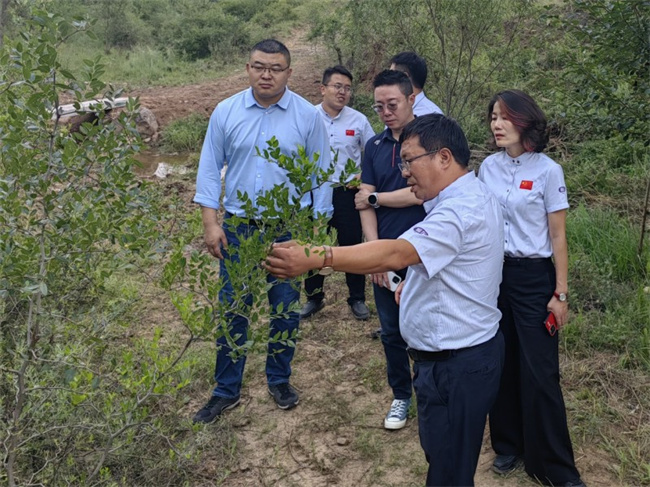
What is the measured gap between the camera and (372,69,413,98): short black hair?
349 cm

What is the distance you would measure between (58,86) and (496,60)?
5.29m

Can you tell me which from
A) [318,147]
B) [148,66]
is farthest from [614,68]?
[148,66]

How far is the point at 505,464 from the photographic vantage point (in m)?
3.20

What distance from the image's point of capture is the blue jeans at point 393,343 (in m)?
3.49

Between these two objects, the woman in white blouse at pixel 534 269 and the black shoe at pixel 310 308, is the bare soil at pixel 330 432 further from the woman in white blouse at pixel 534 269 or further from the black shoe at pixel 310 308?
the woman in white blouse at pixel 534 269

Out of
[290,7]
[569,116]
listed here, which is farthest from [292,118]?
[290,7]

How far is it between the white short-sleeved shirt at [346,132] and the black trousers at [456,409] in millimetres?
2689

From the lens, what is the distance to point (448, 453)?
232cm

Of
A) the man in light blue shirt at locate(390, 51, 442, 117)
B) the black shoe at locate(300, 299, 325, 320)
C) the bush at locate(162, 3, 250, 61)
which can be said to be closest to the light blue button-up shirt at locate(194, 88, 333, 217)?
the man in light blue shirt at locate(390, 51, 442, 117)

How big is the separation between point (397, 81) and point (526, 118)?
857 millimetres

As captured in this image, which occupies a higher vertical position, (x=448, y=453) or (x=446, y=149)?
(x=446, y=149)

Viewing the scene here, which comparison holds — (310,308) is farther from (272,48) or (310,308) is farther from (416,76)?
(272,48)

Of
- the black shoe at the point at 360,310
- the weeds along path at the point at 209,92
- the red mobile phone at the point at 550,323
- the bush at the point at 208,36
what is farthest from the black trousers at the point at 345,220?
the bush at the point at 208,36

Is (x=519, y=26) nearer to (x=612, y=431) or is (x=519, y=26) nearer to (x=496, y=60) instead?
(x=496, y=60)
